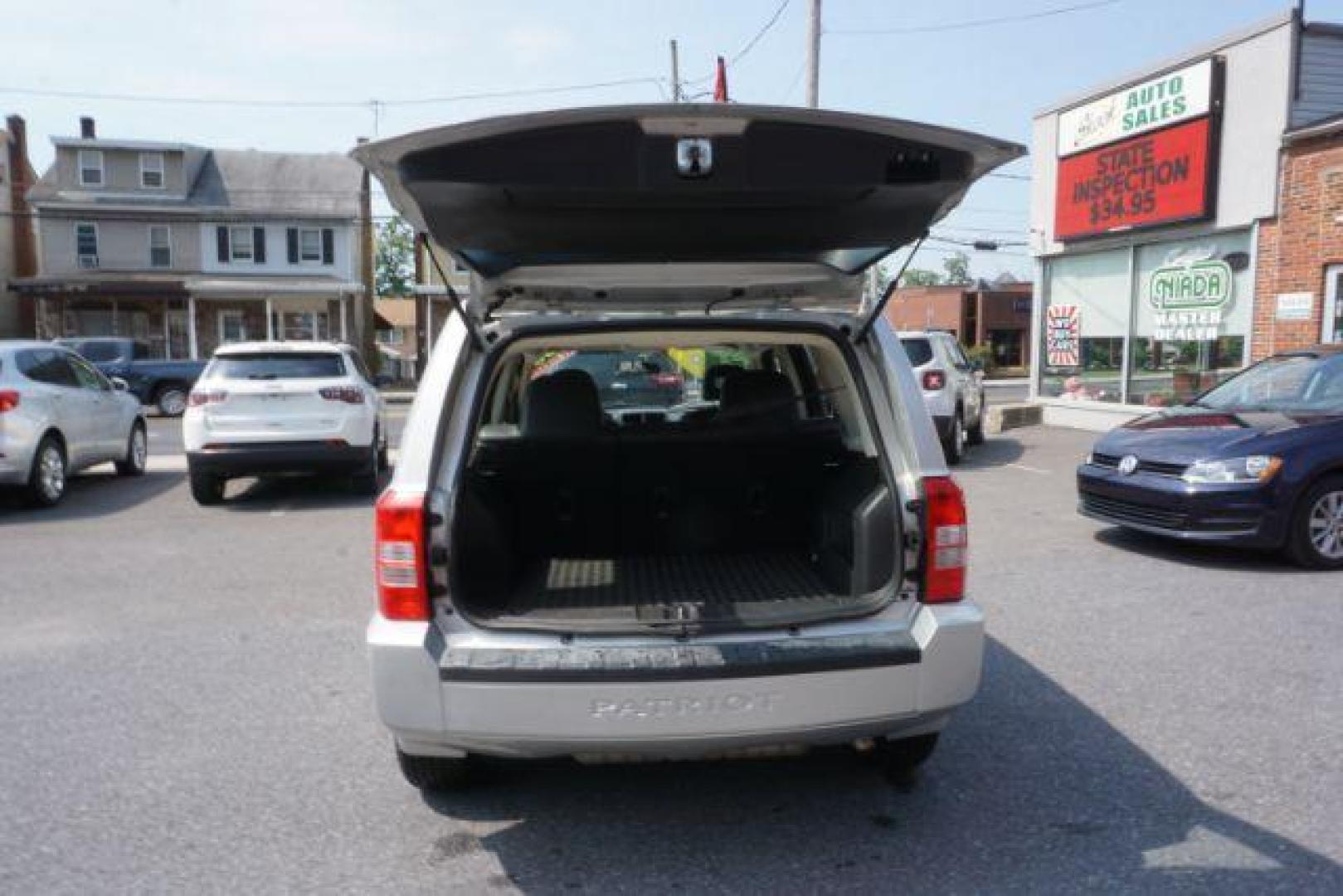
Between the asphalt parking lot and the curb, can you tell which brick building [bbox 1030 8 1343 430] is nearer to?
the curb

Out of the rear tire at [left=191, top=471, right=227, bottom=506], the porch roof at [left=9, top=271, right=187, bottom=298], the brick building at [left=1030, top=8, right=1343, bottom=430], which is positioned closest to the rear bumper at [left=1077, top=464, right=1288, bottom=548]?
the brick building at [left=1030, top=8, right=1343, bottom=430]

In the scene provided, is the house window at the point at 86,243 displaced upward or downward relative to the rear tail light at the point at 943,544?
upward

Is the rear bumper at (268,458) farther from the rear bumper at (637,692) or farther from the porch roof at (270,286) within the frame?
the porch roof at (270,286)

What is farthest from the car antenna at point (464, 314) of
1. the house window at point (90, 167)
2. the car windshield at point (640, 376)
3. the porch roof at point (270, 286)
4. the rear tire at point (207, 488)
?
the house window at point (90, 167)

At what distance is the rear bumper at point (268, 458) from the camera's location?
9.62 m

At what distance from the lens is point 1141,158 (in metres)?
15.5

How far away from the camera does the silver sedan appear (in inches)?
370

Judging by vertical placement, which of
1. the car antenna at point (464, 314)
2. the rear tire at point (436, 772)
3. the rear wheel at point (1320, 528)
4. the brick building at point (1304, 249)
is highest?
the brick building at point (1304, 249)

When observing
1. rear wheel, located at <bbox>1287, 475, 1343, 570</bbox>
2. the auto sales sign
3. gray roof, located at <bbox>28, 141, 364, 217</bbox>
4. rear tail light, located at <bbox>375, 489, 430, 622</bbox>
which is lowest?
rear wheel, located at <bbox>1287, 475, 1343, 570</bbox>

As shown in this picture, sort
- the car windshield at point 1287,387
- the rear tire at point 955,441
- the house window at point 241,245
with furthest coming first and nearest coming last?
the house window at point 241,245, the rear tire at point 955,441, the car windshield at point 1287,387

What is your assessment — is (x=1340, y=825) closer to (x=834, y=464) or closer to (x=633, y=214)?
(x=834, y=464)

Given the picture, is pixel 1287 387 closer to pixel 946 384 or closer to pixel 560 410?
pixel 946 384

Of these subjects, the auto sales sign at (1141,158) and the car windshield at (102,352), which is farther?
the car windshield at (102,352)

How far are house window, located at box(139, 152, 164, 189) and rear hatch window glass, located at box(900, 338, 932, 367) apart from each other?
3113 cm
